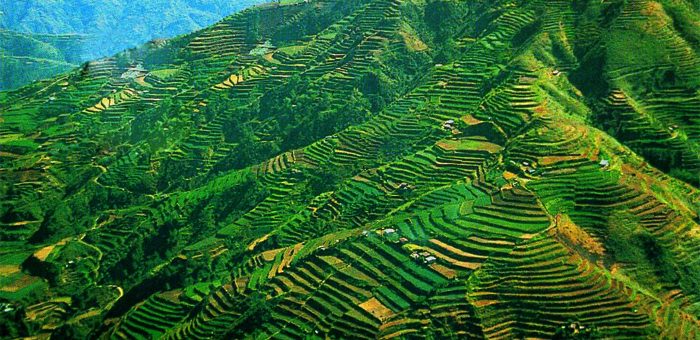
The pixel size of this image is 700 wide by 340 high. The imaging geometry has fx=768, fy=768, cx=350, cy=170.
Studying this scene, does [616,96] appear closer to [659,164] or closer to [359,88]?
[659,164]

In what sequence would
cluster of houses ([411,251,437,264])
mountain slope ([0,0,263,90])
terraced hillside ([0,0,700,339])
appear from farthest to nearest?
mountain slope ([0,0,263,90]) < cluster of houses ([411,251,437,264]) < terraced hillside ([0,0,700,339])

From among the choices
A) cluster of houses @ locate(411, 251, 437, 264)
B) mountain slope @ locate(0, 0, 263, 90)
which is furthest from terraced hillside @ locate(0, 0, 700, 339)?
mountain slope @ locate(0, 0, 263, 90)

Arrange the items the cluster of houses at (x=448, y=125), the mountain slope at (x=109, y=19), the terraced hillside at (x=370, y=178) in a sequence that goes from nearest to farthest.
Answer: the terraced hillside at (x=370, y=178) → the cluster of houses at (x=448, y=125) → the mountain slope at (x=109, y=19)

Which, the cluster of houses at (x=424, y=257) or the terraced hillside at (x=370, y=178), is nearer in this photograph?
the terraced hillside at (x=370, y=178)

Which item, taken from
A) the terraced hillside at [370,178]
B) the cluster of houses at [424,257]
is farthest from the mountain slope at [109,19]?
the cluster of houses at [424,257]

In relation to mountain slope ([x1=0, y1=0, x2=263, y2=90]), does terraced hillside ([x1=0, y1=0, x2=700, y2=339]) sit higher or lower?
higher

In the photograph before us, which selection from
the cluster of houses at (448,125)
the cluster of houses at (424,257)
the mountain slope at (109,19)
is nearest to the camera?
the cluster of houses at (424,257)

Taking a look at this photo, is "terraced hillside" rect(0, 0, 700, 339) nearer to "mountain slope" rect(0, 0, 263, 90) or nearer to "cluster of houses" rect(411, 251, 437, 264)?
"cluster of houses" rect(411, 251, 437, 264)

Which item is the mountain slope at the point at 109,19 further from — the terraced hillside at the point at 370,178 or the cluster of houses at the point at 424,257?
the cluster of houses at the point at 424,257

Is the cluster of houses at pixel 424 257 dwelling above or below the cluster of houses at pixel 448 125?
below
